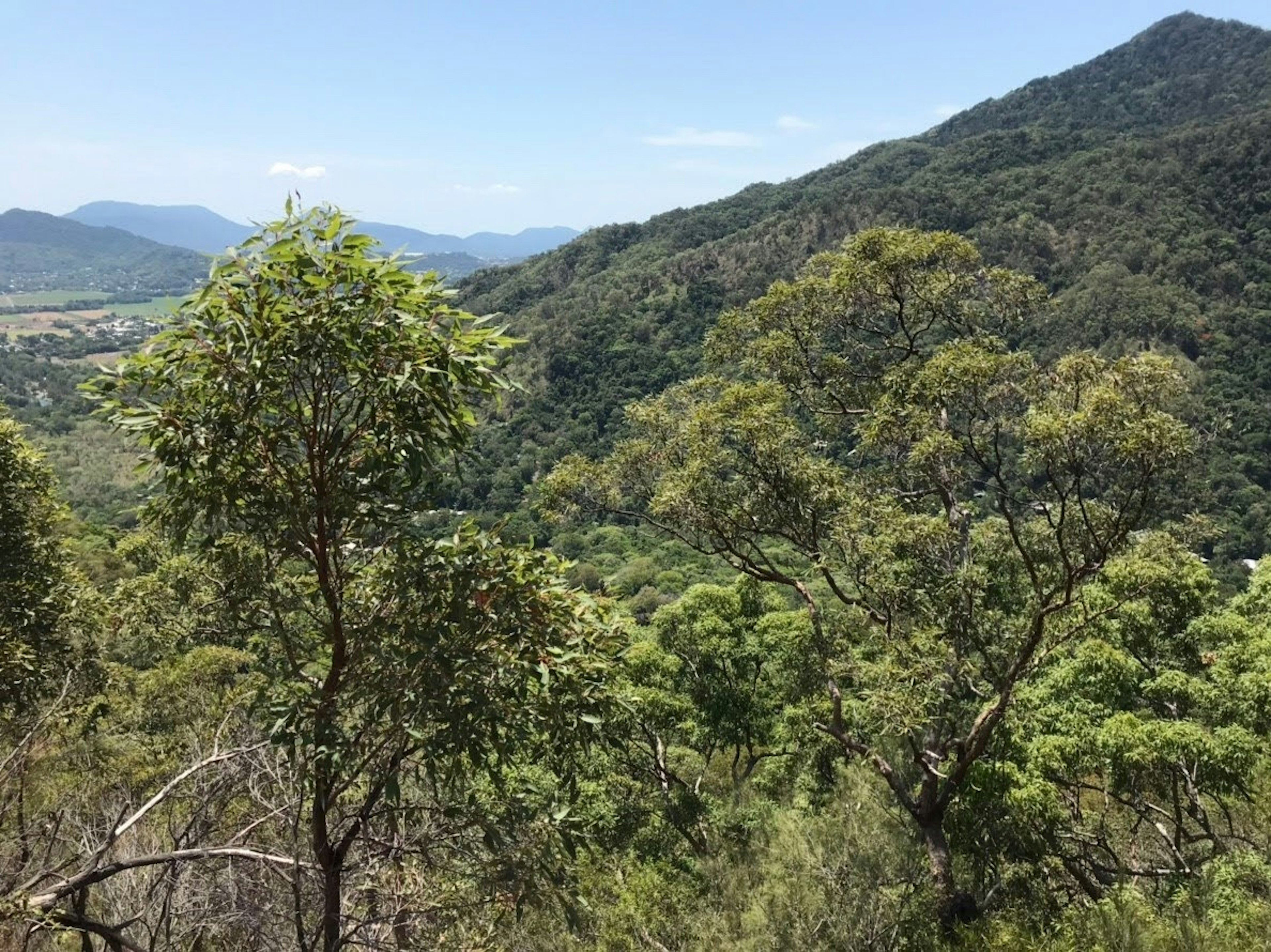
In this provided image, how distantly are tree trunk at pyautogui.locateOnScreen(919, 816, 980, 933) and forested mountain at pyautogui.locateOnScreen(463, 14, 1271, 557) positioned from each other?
124 feet

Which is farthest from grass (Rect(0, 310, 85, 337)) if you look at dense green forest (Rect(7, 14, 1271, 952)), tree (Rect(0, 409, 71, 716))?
tree (Rect(0, 409, 71, 716))

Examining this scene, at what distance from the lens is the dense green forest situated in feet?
9.16

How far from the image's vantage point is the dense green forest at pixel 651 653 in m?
2.79

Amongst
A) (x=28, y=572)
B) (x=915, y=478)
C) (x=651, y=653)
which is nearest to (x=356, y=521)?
(x=28, y=572)

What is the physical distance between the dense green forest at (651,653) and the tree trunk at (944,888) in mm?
40

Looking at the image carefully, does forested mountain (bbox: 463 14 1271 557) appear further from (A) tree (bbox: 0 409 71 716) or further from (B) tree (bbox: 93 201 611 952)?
(A) tree (bbox: 0 409 71 716)

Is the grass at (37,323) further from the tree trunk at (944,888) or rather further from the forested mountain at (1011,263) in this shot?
the tree trunk at (944,888)

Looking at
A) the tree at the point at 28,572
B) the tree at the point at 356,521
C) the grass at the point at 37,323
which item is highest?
the tree at the point at 356,521

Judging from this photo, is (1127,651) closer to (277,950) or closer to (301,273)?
(277,950)

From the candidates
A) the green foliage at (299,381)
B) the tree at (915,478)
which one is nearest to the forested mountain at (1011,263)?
the tree at (915,478)

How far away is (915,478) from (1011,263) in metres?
69.2

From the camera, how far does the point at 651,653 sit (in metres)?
11.5

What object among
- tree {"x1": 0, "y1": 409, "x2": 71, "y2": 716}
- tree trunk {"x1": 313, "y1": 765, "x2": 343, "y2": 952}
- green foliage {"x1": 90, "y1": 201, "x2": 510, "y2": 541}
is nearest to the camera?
green foliage {"x1": 90, "y1": 201, "x2": 510, "y2": 541}

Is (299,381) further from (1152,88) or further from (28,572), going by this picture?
(1152,88)
